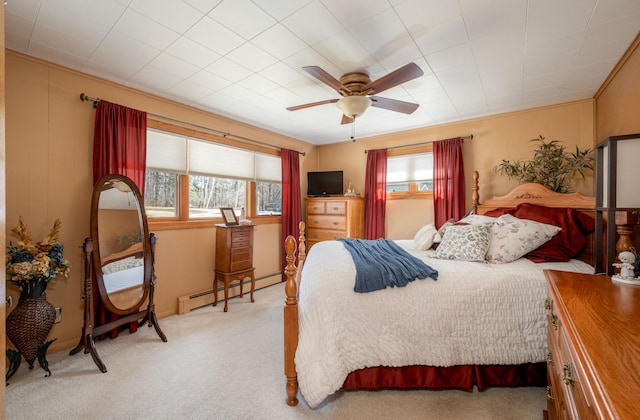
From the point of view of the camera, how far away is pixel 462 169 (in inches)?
148

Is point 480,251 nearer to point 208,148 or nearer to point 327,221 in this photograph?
point 327,221

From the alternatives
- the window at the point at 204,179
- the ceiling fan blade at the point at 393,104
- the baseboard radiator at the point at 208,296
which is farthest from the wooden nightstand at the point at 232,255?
the ceiling fan blade at the point at 393,104

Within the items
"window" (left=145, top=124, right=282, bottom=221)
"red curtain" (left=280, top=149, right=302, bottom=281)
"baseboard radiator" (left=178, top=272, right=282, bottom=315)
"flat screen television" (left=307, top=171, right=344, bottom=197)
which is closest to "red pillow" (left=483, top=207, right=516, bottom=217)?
"flat screen television" (left=307, top=171, right=344, bottom=197)

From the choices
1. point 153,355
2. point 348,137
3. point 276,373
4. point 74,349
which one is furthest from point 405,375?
point 348,137

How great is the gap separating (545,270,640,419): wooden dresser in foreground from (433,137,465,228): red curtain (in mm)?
2517

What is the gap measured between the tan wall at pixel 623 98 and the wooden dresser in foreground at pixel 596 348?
1.82 meters

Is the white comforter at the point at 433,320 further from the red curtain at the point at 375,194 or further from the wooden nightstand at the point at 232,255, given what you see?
the red curtain at the point at 375,194

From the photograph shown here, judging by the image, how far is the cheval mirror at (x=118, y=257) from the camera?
7.86ft

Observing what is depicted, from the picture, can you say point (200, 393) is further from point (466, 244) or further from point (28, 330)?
point (466, 244)

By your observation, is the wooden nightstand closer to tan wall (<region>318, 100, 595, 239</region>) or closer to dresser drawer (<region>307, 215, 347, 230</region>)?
dresser drawer (<region>307, 215, 347, 230</region>)

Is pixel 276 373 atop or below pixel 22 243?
below

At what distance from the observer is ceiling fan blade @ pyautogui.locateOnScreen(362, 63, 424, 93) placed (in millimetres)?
1954

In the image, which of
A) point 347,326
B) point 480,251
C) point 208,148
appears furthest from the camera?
point 208,148

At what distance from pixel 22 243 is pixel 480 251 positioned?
3743mm
